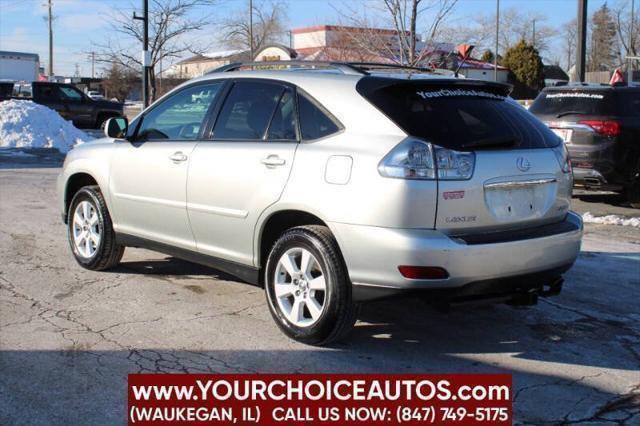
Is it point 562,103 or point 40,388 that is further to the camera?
point 562,103

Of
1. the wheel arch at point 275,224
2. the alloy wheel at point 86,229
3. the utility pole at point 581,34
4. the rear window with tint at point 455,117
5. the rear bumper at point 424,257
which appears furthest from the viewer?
the utility pole at point 581,34

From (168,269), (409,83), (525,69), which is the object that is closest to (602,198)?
(168,269)

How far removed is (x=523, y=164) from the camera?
4.48 meters

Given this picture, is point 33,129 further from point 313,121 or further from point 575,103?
point 313,121

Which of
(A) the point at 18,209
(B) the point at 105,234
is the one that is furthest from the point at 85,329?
(A) the point at 18,209

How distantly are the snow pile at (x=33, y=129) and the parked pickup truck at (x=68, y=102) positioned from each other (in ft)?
18.8

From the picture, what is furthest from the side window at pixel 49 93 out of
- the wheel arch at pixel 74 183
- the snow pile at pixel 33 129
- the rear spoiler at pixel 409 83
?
the rear spoiler at pixel 409 83

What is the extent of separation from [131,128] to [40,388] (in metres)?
2.73

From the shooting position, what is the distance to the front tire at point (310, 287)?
435cm

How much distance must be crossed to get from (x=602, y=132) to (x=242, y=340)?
7155mm

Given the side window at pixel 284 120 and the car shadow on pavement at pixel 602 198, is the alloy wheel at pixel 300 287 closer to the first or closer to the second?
the side window at pixel 284 120

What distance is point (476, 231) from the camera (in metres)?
4.23

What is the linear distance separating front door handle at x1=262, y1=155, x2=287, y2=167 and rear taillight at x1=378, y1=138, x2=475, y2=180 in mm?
781

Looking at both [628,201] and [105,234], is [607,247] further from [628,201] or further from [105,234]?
[105,234]
